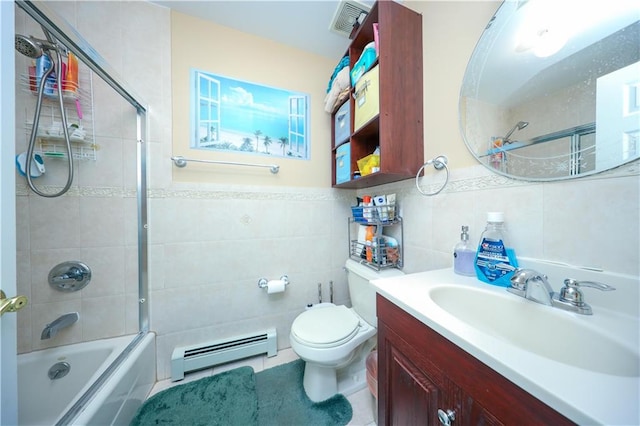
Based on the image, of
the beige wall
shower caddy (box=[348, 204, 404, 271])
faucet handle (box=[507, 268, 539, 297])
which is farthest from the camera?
the beige wall

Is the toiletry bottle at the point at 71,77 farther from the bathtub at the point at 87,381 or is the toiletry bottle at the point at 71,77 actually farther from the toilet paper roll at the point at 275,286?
the toilet paper roll at the point at 275,286

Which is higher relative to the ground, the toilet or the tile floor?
the toilet

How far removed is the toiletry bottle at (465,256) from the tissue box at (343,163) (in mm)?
688

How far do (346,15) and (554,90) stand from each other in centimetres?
114

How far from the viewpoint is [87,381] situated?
0.90 m

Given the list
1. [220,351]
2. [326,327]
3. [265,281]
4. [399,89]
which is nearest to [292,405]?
[326,327]

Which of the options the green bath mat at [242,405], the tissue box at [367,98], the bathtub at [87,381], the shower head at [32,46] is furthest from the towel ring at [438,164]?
the shower head at [32,46]

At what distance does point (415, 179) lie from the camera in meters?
1.05

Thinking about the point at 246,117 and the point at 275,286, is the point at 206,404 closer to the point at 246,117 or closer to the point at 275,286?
the point at 275,286

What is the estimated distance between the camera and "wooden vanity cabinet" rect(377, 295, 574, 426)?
33 centimetres

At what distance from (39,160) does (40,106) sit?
0.26 metres

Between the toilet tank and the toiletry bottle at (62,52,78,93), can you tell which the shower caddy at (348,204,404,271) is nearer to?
the toilet tank

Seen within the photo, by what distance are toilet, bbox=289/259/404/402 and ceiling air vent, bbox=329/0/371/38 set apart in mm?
1509

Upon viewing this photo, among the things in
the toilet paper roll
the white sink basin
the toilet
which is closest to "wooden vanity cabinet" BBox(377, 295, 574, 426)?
the white sink basin
